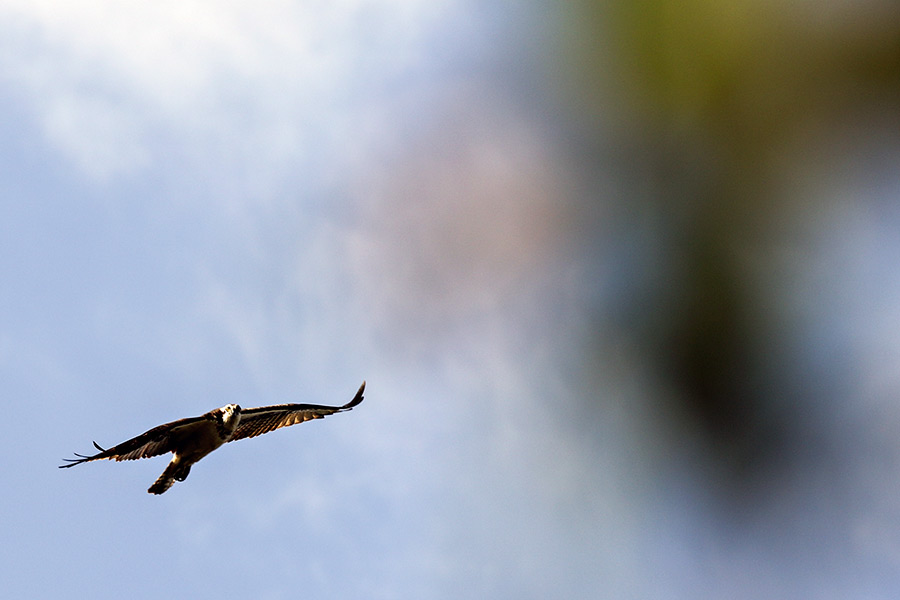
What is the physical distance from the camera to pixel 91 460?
1358 cm

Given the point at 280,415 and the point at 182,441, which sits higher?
the point at 280,415

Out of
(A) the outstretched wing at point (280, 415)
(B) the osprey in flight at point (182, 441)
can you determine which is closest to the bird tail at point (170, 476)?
(B) the osprey in flight at point (182, 441)

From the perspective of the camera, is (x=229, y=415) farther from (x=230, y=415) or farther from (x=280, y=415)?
(x=280, y=415)

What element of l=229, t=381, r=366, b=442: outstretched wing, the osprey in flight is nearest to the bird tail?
the osprey in flight

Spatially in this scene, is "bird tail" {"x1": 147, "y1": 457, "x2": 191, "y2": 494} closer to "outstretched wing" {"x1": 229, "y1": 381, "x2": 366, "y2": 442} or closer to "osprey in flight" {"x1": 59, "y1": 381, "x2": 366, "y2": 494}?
"osprey in flight" {"x1": 59, "y1": 381, "x2": 366, "y2": 494}

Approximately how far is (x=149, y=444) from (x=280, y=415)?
2364 mm

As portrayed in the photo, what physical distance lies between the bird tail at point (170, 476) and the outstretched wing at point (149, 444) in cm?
26

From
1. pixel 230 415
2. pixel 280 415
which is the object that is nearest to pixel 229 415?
pixel 230 415

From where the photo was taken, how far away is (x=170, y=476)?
1438cm

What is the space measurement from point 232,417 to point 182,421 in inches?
29.6

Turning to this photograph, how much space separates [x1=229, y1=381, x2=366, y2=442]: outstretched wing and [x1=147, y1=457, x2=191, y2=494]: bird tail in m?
1.07

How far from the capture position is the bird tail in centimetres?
1436

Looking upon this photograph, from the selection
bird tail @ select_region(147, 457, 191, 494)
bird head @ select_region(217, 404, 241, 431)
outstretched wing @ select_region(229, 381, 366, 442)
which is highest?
outstretched wing @ select_region(229, 381, 366, 442)

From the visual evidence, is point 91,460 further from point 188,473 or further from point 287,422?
point 287,422
